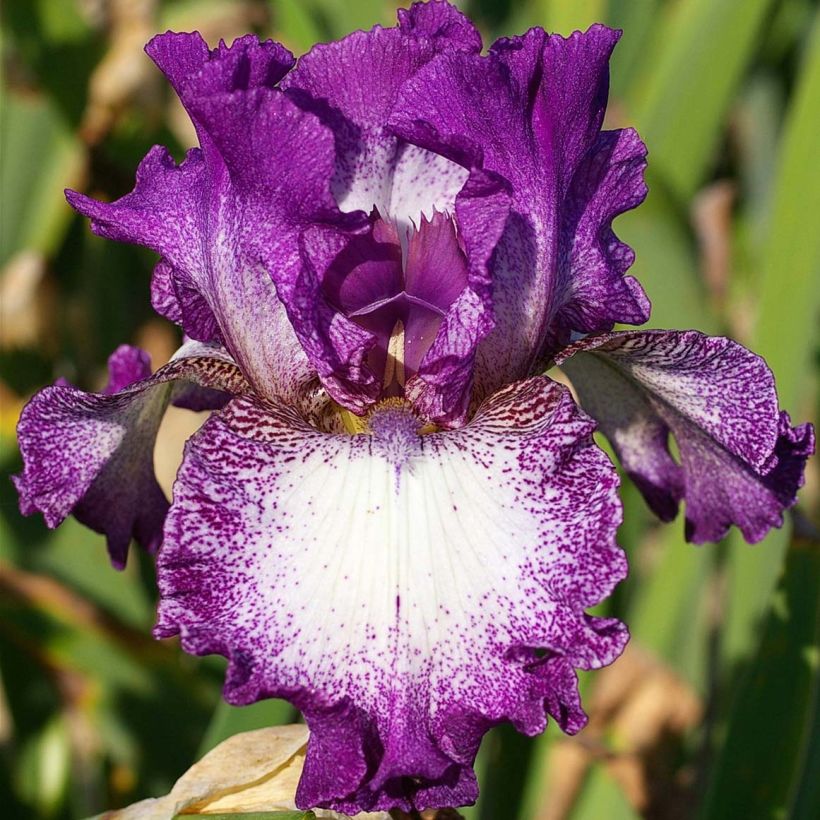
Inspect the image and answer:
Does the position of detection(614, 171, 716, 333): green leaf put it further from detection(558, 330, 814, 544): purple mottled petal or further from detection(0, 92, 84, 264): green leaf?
detection(0, 92, 84, 264): green leaf

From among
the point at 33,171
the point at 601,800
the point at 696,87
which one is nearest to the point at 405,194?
the point at 696,87

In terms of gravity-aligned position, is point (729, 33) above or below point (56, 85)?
above

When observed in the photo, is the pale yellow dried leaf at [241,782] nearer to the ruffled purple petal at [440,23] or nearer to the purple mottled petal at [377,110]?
the purple mottled petal at [377,110]

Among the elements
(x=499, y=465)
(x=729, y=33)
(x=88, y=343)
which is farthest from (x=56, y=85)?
(x=499, y=465)

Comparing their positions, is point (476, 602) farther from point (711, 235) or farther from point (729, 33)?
point (711, 235)

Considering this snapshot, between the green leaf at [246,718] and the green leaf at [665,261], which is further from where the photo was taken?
the green leaf at [665,261]

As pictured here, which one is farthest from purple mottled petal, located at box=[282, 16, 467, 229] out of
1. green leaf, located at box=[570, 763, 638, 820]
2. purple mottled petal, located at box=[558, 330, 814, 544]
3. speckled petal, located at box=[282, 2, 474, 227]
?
green leaf, located at box=[570, 763, 638, 820]

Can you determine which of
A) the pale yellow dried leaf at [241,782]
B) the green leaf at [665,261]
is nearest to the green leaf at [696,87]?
the green leaf at [665,261]

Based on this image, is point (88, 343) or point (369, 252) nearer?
point (369, 252)
